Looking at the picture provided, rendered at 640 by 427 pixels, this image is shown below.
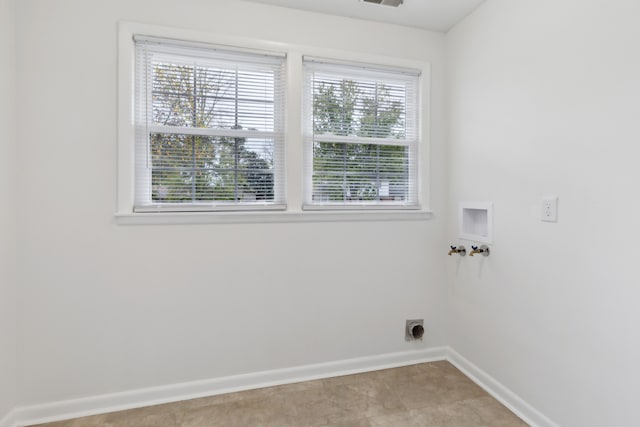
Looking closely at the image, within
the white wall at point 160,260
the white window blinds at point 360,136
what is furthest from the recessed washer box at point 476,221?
the white window blinds at point 360,136

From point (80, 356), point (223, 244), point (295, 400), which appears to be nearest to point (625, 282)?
point (295, 400)

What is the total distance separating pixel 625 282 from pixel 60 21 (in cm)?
291

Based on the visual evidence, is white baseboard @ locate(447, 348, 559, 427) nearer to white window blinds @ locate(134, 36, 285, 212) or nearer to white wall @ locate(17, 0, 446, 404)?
white wall @ locate(17, 0, 446, 404)

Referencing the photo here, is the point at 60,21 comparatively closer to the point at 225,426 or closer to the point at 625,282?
the point at 225,426

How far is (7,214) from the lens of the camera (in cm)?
165

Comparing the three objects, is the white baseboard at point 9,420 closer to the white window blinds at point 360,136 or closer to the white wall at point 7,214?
the white wall at point 7,214

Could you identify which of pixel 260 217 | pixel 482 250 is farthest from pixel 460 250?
pixel 260 217

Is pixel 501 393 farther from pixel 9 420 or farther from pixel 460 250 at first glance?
pixel 9 420

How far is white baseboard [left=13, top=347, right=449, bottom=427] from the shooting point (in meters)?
1.78

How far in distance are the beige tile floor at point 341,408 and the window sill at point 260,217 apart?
1036mm

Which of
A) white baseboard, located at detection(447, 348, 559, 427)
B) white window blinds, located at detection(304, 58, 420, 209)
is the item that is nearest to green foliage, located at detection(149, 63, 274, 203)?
white window blinds, located at detection(304, 58, 420, 209)

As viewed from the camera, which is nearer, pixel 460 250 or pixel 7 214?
pixel 7 214

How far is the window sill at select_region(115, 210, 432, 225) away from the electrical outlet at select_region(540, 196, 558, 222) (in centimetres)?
79

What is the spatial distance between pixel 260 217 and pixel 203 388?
107 centimetres
